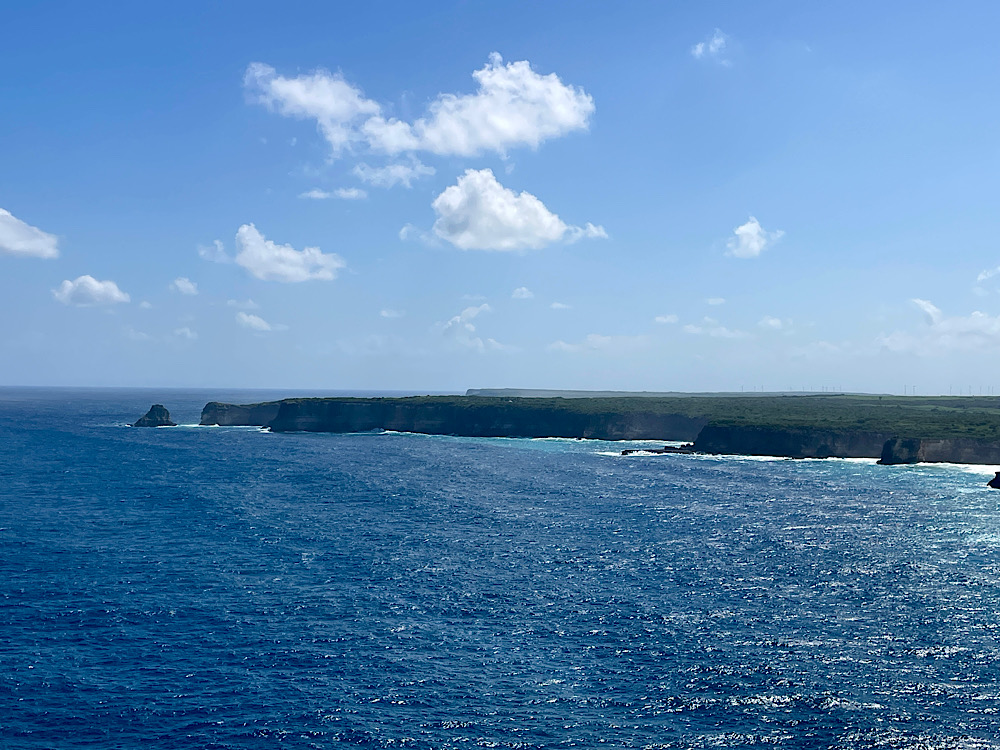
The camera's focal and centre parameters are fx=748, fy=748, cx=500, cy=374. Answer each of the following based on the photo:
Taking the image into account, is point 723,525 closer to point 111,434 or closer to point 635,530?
point 635,530

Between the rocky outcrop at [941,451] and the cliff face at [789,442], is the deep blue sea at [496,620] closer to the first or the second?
the rocky outcrop at [941,451]

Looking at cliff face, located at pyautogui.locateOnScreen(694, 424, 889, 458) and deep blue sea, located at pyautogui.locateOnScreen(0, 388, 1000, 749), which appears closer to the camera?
deep blue sea, located at pyautogui.locateOnScreen(0, 388, 1000, 749)

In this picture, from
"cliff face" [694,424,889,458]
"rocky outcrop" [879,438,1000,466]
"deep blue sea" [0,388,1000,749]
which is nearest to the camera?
"deep blue sea" [0,388,1000,749]

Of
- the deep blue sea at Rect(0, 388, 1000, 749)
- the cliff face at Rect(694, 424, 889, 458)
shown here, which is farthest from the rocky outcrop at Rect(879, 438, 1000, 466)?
the deep blue sea at Rect(0, 388, 1000, 749)

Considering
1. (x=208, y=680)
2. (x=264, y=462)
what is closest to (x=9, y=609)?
(x=208, y=680)

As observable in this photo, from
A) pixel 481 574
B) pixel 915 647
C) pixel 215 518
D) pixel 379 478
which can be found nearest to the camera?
pixel 915 647

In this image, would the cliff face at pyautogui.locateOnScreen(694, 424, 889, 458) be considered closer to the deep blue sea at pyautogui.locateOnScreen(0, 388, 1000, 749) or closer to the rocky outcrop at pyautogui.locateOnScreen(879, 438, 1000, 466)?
the rocky outcrop at pyautogui.locateOnScreen(879, 438, 1000, 466)

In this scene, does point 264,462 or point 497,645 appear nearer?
point 497,645
